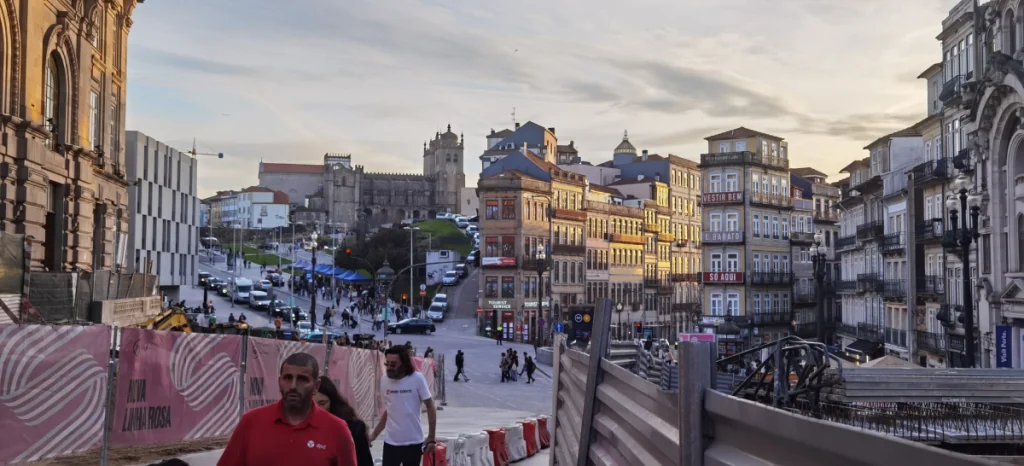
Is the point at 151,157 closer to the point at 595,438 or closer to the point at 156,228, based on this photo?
the point at 156,228

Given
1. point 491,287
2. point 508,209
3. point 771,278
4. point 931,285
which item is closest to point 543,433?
point 931,285

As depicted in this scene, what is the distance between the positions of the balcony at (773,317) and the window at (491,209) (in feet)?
66.1

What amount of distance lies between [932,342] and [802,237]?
4494 centimetres

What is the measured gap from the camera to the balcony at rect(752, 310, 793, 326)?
82188 mm

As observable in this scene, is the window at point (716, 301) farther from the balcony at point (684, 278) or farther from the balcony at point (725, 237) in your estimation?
the balcony at point (684, 278)

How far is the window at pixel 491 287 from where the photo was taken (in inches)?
3337

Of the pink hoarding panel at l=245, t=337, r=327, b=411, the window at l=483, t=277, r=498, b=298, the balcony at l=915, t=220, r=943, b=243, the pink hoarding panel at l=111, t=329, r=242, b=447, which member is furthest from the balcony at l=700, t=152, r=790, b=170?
the pink hoarding panel at l=111, t=329, r=242, b=447

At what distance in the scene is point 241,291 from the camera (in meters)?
90.1

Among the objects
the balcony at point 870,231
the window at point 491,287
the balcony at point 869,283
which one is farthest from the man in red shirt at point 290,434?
the window at point 491,287

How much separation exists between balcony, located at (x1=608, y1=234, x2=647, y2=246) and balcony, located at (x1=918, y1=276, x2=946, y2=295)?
49.0m

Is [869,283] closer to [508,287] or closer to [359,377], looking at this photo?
[508,287]

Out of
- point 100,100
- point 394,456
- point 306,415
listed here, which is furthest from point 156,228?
point 306,415

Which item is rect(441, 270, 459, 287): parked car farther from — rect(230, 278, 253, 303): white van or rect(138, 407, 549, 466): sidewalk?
rect(138, 407, 549, 466): sidewalk

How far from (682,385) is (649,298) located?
3931 inches
